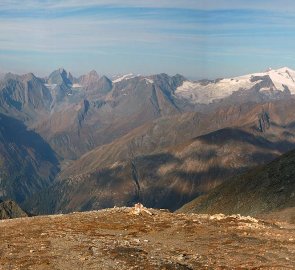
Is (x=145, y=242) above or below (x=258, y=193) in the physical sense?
above

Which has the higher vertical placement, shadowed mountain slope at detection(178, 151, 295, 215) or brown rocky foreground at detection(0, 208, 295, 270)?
brown rocky foreground at detection(0, 208, 295, 270)

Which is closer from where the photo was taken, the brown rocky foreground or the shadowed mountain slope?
the brown rocky foreground

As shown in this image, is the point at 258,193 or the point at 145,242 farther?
the point at 258,193

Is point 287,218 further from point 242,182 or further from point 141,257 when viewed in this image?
point 242,182

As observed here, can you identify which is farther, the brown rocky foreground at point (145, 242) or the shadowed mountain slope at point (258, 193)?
the shadowed mountain slope at point (258, 193)

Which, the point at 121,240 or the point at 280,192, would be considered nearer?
the point at 121,240

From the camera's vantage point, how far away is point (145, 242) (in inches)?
1577

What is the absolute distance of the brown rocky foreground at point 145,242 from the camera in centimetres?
3303

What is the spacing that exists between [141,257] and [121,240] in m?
6.83

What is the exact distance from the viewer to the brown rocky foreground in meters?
33.0

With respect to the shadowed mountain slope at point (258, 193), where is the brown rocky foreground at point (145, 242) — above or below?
above

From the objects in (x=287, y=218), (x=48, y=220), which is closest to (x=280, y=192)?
(x=287, y=218)

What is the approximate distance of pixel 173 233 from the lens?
145ft

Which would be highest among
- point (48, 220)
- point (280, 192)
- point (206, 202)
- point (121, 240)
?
point (121, 240)
